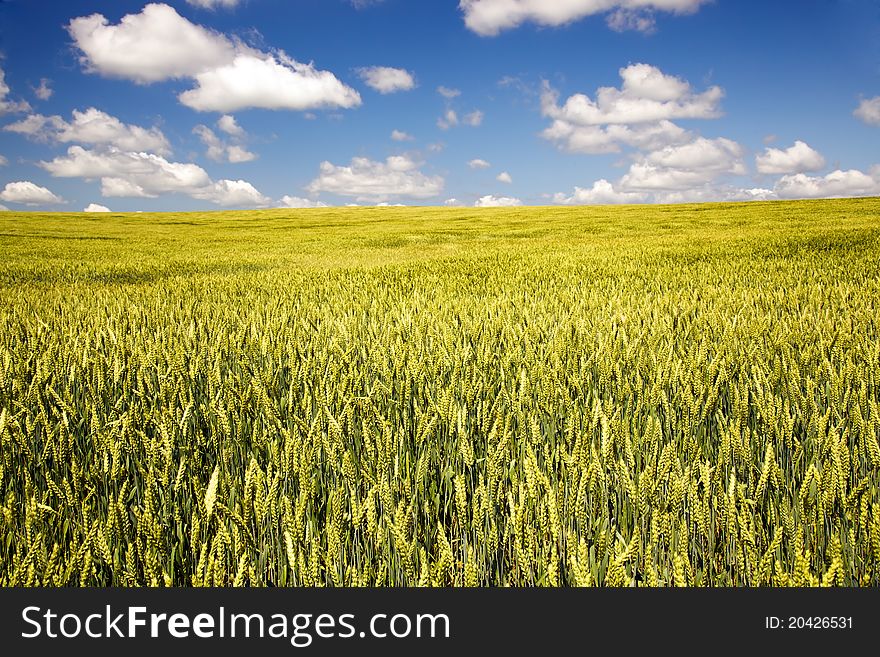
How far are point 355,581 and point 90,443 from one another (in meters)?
1.39

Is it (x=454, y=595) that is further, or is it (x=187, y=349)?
(x=187, y=349)

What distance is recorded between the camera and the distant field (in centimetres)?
123

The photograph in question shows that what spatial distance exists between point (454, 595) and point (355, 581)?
0.73 ft

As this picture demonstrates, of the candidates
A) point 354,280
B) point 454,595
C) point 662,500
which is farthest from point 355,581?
Result: point 354,280

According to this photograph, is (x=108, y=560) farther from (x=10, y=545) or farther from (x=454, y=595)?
(x=454, y=595)

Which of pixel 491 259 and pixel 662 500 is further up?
pixel 491 259

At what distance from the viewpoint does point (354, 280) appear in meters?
6.83

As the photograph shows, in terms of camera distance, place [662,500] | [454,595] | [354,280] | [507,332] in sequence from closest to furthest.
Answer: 1. [454,595]
2. [662,500]
3. [507,332]
4. [354,280]

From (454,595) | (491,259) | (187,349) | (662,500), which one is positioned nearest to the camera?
(454,595)

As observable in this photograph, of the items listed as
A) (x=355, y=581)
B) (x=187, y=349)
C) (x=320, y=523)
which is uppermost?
(x=187, y=349)

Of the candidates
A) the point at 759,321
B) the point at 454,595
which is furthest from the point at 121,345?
the point at 759,321

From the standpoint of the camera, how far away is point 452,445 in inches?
73.2

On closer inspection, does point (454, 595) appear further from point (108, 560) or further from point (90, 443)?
point (90, 443)

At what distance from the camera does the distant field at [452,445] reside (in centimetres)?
123
